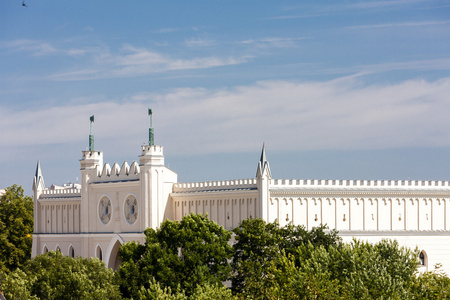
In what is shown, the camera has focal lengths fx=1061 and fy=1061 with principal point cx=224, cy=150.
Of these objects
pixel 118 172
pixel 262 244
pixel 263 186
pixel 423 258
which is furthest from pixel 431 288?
pixel 118 172

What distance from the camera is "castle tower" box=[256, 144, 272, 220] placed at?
303 feet

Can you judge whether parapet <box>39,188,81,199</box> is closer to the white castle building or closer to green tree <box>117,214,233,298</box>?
the white castle building

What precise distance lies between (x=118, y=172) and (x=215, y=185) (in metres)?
13.3

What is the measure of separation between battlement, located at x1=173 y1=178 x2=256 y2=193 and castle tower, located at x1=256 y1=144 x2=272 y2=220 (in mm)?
1378

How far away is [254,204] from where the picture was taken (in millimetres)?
93812

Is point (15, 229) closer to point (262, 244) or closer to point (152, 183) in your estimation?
point (152, 183)

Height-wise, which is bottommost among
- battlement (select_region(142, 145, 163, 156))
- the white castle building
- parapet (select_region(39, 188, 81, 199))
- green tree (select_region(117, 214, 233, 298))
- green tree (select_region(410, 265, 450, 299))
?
green tree (select_region(410, 265, 450, 299))

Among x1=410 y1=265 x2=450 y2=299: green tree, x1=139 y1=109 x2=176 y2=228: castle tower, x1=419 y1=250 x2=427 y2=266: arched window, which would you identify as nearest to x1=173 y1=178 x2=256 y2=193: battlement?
x1=139 y1=109 x2=176 y2=228: castle tower

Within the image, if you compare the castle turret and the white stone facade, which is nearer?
the white stone facade

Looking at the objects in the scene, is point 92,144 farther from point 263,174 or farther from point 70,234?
point 263,174

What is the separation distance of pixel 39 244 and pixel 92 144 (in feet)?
51.3

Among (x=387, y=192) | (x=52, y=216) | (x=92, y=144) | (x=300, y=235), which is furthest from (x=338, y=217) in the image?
(x=52, y=216)

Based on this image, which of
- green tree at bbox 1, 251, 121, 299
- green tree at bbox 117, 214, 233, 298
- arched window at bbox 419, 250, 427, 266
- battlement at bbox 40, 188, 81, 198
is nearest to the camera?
green tree at bbox 1, 251, 121, 299

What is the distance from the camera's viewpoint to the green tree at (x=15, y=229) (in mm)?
121625
